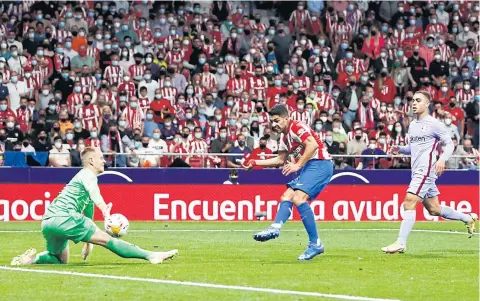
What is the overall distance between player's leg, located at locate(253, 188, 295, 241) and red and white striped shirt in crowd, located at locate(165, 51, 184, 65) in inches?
701

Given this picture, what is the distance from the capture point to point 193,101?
31.2m

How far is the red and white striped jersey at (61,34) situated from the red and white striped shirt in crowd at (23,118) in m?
3.76

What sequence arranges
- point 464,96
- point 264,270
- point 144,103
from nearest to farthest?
1. point 264,270
2. point 144,103
3. point 464,96

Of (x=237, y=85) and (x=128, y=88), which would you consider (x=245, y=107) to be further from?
(x=128, y=88)

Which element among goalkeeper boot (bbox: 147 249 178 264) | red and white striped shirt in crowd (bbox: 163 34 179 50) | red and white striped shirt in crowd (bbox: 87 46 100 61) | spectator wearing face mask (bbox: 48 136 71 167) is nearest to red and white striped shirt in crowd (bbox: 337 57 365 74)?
red and white striped shirt in crowd (bbox: 163 34 179 50)

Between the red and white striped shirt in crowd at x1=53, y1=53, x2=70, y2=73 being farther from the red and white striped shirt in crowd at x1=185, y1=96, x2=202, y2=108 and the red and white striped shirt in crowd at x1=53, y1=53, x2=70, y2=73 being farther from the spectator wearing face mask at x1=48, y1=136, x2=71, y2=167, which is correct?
the spectator wearing face mask at x1=48, y1=136, x2=71, y2=167

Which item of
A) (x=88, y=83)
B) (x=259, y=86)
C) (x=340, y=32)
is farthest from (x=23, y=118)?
(x=340, y=32)

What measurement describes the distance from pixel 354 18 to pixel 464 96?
4.59 meters

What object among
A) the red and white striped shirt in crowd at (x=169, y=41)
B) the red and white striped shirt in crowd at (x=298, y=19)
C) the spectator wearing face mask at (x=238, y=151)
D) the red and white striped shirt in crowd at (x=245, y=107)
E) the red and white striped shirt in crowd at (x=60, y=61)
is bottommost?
the spectator wearing face mask at (x=238, y=151)

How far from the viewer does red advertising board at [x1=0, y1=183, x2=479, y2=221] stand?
1011 inches

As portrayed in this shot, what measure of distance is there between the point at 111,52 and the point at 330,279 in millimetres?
20230

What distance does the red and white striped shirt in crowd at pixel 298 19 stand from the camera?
118 ft

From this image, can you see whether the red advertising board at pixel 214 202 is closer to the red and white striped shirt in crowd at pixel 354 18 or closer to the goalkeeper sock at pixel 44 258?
the red and white striped shirt in crowd at pixel 354 18

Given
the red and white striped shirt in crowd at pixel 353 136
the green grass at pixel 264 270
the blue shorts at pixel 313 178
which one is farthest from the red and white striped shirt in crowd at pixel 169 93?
the blue shorts at pixel 313 178
